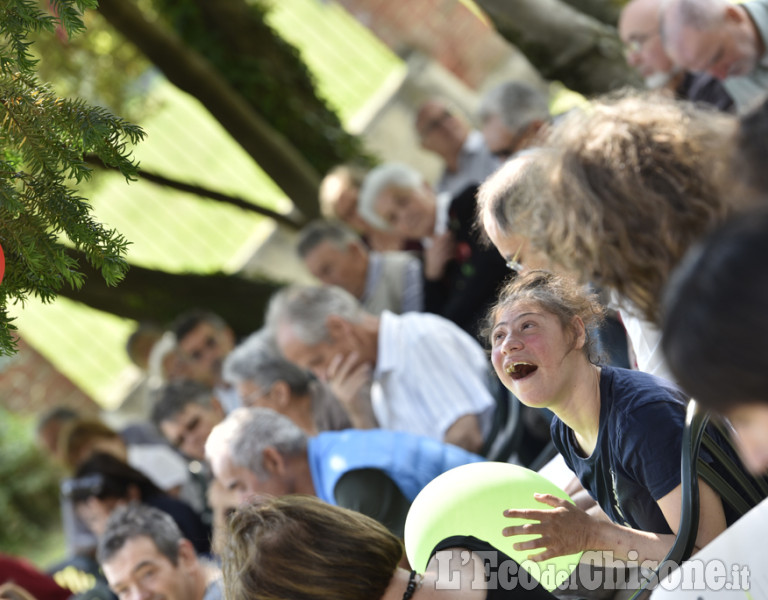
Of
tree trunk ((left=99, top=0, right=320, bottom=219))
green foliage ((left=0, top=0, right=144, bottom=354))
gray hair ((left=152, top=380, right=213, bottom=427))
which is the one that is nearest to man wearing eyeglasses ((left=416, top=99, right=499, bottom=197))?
tree trunk ((left=99, top=0, right=320, bottom=219))

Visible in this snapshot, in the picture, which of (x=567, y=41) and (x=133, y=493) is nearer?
(x=567, y=41)

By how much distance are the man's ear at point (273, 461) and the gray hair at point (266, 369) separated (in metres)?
0.82

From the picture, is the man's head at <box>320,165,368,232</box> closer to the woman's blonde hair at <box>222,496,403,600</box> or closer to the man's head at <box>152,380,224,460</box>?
the man's head at <box>152,380,224,460</box>

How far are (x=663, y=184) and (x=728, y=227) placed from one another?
1.44 ft

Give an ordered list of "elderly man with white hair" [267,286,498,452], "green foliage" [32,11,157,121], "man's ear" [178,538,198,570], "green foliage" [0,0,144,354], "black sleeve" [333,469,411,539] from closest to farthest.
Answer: "green foliage" [0,0,144,354]
"black sleeve" [333,469,411,539]
"man's ear" [178,538,198,570]
"elderly man with white hair" [267,286,498,452]
"green foliage" [32,11,157,121]

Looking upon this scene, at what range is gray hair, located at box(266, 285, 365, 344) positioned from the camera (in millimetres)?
A: 3412

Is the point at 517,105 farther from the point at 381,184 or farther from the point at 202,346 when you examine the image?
the point at 202,346

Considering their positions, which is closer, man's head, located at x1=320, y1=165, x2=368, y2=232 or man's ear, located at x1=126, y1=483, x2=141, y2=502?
man's ear, located at x1=126, y1=483, x2=141, y2=502

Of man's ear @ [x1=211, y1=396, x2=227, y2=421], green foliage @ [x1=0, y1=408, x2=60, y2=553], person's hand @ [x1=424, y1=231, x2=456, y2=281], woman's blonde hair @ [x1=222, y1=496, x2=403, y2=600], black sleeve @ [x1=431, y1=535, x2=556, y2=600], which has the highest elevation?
woman's blonde hair @ [x1=222, y1=496, x2=403, y2=600]

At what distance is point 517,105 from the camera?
13.2ft

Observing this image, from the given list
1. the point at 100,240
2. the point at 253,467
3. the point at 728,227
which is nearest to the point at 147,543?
the point at 253,467

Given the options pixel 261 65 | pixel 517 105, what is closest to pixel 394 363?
pixel 517 105

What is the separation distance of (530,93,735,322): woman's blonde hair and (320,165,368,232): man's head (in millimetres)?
3389

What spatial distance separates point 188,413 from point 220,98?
201cm
